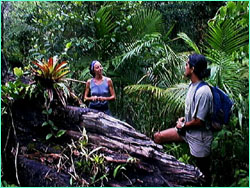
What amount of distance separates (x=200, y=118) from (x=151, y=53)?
11.3 ft

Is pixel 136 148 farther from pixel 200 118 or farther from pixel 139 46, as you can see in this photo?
pixel 139 46

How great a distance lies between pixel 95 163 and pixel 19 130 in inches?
46.8

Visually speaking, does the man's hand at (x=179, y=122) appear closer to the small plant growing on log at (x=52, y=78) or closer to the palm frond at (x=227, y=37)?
Answer: the small plant growing on log at (x=52, y=78)

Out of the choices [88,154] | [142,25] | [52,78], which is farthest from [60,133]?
[142,25]

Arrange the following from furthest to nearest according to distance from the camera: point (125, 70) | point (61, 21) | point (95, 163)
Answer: point (61, 21) → point (125, 70) → point (95, 163)

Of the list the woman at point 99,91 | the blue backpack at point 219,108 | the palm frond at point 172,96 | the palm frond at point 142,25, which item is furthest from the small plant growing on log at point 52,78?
the palm frond at point 142,25

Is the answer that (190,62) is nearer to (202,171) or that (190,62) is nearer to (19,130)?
(202,171)

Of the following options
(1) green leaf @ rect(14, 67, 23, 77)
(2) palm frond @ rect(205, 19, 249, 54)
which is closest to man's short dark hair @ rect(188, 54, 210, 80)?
(2) palm frond @ rect(205, 19, 249, 54)

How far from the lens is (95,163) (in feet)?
10.2

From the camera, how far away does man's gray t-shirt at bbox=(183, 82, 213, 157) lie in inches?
110

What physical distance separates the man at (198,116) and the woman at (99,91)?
1499 millimetres

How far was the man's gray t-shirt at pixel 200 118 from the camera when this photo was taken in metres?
2.79

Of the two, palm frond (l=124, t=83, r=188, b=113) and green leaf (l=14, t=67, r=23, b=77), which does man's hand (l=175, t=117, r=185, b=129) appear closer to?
palm frond (l=124, t=83, r=188, b=113)

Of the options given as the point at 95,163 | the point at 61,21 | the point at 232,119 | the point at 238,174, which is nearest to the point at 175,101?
the point at 232,119
